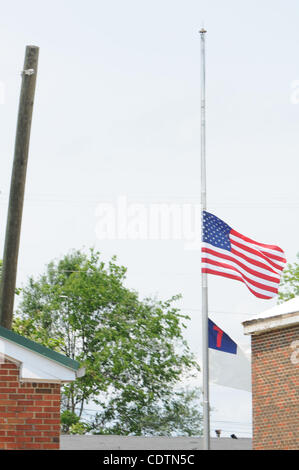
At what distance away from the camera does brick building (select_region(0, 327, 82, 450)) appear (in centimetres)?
1438

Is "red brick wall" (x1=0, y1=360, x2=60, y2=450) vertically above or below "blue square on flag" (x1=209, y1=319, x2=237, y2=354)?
below

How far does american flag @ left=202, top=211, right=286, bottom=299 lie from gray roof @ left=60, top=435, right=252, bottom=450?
7.09 meters

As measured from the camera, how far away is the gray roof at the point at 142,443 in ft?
80.2

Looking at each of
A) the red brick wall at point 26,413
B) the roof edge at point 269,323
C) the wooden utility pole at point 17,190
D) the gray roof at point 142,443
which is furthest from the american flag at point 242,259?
the gray roof at point 142,443

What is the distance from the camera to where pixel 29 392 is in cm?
1450

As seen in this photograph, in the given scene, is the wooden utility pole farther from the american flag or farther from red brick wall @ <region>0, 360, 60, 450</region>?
the american flag

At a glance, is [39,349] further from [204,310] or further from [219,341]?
[219,341]

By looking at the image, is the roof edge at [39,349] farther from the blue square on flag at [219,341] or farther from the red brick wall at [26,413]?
the blue square on flag at [219,341]

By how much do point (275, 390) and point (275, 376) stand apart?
36 cm

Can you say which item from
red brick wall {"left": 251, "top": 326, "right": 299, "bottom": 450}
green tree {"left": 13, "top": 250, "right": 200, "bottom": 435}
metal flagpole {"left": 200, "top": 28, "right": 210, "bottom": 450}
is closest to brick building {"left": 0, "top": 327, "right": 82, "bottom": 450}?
metal flagpole {"left": 200, "top": 28, "right": 210, "bottom": 450}

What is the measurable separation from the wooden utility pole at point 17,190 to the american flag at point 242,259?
4.05 metres

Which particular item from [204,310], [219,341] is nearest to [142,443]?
[219,341]
